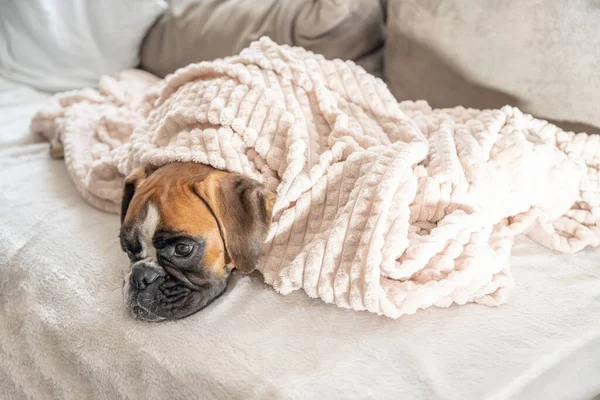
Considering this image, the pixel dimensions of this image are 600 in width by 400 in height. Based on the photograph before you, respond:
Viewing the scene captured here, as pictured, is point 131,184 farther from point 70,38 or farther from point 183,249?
point 70,38

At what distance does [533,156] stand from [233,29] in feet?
3.86

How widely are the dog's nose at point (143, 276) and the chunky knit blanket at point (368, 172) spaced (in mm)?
228

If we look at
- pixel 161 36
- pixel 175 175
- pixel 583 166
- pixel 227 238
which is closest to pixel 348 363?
pixel 227 238

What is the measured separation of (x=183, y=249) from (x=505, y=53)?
0.96 meters

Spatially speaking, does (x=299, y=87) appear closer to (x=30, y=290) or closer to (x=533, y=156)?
(x=533, y=156)

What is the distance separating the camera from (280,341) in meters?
1.01

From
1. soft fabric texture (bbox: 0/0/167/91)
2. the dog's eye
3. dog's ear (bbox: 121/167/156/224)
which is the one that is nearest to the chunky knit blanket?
dog's ear (bbox: 121/167/156/224)

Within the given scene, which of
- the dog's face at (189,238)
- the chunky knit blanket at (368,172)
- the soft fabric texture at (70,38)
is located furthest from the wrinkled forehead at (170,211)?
the soft fabric texture at (70,38)

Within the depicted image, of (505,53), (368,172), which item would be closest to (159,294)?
(368,172)

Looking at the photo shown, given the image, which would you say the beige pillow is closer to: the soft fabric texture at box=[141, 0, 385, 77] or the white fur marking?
the soft fabric texture at box=[141, 0, 385, 77]

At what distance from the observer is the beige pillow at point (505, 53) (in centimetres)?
130

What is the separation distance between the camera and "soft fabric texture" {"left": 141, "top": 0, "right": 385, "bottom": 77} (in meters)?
1.71

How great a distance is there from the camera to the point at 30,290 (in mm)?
1220

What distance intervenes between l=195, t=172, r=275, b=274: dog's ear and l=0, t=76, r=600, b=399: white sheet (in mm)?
92
